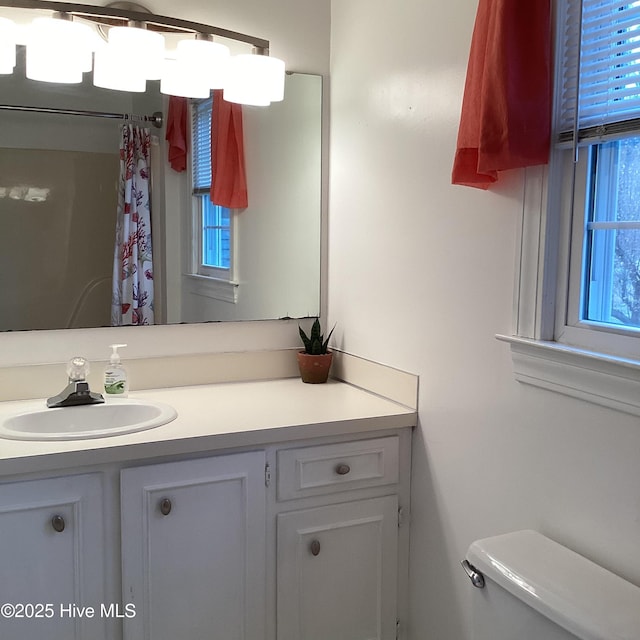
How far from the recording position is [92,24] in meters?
1.94

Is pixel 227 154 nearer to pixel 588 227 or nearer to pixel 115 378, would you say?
pixel 115 378

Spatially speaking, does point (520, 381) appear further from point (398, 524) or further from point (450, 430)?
point (398, 524)

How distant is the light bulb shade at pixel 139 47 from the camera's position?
6.25 feet

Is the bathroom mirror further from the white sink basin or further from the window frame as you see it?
the white sink basin

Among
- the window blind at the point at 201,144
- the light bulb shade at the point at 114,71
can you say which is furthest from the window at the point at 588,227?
the light bulb shade at the point at 114,71

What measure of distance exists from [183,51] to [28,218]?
2.16ft

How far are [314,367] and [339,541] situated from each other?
0.59 m

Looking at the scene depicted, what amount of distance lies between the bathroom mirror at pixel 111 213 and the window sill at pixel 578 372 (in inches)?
38.4

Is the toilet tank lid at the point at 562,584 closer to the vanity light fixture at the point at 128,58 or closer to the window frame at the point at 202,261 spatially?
the window frame at the point at 202,261

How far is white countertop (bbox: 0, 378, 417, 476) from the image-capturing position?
1.50 metres

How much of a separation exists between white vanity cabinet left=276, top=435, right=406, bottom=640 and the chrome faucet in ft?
1.89

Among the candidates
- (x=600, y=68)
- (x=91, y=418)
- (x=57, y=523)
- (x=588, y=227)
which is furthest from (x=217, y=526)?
(x=600, y=68)

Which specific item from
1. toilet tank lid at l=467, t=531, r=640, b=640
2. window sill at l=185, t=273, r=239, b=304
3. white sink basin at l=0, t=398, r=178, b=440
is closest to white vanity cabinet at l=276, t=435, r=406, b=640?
white sink basin at l=0, t=398, r=178, b=440

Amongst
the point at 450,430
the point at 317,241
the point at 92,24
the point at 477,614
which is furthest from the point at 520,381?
the point at 92,24
